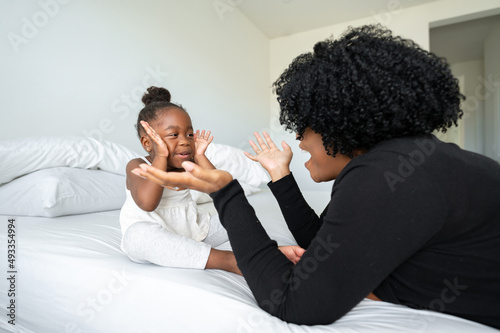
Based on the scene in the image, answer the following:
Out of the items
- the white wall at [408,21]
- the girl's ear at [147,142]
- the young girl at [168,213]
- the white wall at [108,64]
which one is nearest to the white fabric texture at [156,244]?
the young girl at [168,213]

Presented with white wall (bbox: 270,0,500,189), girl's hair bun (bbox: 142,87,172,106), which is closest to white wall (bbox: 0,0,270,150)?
girl's hair bun (bbox: 142,87,172,106)

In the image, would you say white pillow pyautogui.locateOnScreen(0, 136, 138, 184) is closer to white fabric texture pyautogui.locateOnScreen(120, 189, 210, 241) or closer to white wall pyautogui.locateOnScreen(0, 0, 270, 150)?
white wall pyautogui.locateOnScreen(0, 0, 270, 150)

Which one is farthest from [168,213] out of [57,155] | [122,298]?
[57,155]

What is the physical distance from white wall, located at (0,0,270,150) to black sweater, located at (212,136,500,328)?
5.21 feet

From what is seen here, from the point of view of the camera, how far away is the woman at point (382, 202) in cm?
50

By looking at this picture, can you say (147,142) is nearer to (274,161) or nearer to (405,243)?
(274,161)

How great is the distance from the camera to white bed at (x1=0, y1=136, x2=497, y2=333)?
0.57 m

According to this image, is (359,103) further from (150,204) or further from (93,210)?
(93,210)

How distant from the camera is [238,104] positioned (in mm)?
3449

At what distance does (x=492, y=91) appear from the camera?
524 cm

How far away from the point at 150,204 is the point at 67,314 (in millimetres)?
342

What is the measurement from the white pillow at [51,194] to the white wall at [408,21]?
283 cm

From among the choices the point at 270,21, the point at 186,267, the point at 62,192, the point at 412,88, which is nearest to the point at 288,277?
the point at 186,267

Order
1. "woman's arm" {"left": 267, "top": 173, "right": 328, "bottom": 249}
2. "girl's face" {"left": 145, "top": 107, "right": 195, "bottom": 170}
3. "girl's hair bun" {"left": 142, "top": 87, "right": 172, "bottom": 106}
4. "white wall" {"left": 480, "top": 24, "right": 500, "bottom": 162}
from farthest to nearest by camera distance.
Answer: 1. "white wall" {"left": 480, "top": 24, "right": 500, "bottom": 162}
2. "girl's hair bun" {"left": 142, "top": 87, "right": 172, "bottom": 106}
3. "girl's face" {"left": 145, "top": 107, "right": 195, "bottom": 170}
4. "woman's arm" {"left": 267, "top": 173, "right": 328, "bottom": 249}
